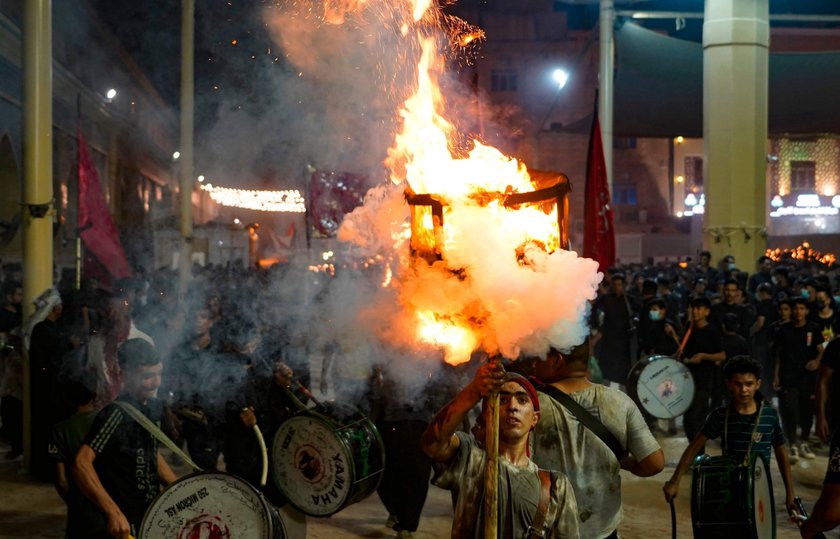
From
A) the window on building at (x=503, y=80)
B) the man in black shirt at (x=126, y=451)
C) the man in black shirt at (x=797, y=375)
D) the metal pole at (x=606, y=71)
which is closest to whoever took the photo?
the man in black shirt at (x=126, y=451)

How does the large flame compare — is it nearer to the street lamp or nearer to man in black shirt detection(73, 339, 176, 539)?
man in black shirt detection(73, 339, 176, 539)

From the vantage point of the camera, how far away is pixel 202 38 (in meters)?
16.5

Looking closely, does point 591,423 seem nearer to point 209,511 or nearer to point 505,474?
point 505,474

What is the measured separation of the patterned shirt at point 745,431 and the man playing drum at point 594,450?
149 cm

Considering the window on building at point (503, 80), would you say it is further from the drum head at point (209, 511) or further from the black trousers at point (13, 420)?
the drum head at point (209, 511)

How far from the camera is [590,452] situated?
421 centimetres

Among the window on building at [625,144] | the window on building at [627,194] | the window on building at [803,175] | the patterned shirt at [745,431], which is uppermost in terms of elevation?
the window on building at [625,144]

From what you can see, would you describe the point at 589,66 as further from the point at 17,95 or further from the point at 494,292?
the point at 494,292

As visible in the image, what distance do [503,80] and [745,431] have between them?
49451 millimetres

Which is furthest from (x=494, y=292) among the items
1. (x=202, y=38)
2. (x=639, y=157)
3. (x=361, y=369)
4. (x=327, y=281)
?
(x=639, y=157)

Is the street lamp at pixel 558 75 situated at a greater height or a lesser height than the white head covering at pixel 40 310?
greater

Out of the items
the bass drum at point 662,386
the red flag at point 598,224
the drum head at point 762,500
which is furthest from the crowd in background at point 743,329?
the drum head at point 762,500

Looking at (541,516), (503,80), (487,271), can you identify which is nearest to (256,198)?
(487,271)

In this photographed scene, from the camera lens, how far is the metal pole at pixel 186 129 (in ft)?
47.0
